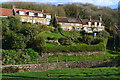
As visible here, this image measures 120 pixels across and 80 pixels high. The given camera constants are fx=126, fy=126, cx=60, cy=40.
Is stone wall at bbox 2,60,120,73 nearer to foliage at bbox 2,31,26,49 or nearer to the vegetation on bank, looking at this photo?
the vegetation on bank

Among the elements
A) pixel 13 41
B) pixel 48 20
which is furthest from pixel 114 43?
pixel 13 41

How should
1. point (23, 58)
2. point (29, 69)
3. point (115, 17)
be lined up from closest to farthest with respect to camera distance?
point (29, 69), point (23, 58), point (115, 17)

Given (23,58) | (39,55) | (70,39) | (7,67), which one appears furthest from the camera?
(70,39)

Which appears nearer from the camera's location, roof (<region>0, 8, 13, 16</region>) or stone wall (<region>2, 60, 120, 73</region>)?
stone wall (<region>2, 60, 120, 73</region>)

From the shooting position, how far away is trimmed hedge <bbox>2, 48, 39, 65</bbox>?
49.3 ft

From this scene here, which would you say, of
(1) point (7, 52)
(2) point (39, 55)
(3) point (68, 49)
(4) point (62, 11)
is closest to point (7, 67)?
(1) point (7, 52)

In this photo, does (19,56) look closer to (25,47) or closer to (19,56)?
(19,56)

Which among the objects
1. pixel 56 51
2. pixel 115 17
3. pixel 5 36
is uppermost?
pixel 115 17

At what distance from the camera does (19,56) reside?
1623cm

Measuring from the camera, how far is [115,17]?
53406mm

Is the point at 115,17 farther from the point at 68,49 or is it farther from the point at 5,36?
the point at 5,36

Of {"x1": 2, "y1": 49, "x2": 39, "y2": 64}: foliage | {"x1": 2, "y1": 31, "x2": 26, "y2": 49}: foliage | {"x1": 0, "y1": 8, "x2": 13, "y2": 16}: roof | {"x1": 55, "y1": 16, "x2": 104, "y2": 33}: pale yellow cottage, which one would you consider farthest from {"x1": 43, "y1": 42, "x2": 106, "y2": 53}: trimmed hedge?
{"x1": 0, "y1": 8, "x2": 13, "y2": 16}: roof

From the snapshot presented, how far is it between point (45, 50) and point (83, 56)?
5.89 m

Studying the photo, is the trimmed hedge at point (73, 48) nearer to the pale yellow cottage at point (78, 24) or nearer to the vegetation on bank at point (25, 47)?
the vegetation on bank at point (25, 47)
